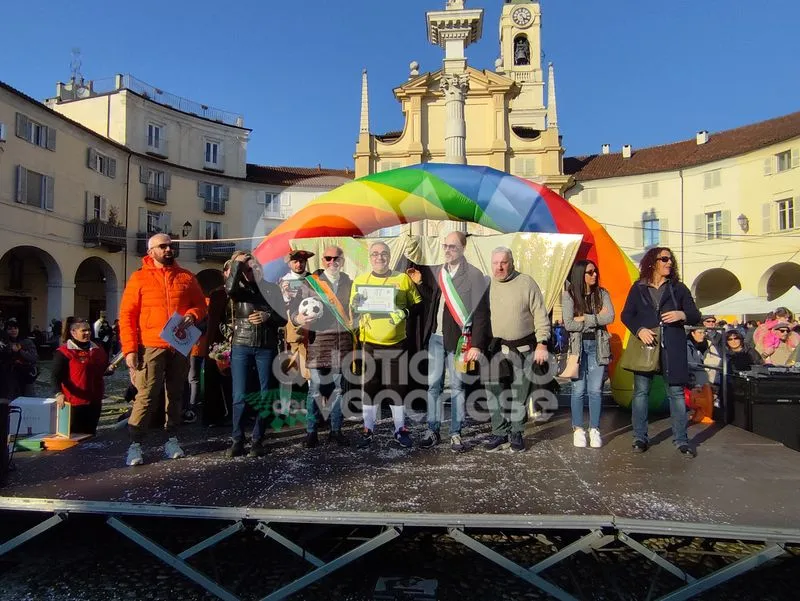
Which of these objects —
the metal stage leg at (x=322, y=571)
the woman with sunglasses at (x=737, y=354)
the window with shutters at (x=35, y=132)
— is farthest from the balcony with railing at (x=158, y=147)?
the metal stage leg at (x=322, y=571)

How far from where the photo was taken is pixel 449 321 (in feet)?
15.0

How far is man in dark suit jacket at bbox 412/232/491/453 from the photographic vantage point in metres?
4.48

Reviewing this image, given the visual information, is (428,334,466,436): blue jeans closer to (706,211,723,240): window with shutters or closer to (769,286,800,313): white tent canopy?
(769,286,800,313): white tent canopy

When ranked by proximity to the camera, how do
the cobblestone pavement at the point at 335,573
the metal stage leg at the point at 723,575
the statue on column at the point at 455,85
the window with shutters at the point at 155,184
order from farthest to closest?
the window with shutters at the point at 155,184 → the statue on column at the point at 455,85 → the cobblestone pavement at the point at 335,573 → the metal stage leg at the point at 723,575

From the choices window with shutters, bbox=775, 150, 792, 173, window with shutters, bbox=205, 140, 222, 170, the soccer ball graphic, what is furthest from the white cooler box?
window with shutters, bbox=205, 140, 222, 170

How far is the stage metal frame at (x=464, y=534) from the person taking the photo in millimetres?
2695

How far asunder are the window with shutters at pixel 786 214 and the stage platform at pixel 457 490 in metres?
25.7

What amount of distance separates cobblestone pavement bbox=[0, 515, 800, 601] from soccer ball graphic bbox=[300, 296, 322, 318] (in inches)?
65.9

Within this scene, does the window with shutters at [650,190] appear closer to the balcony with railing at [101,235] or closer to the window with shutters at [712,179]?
the window with shutters at [712,179]

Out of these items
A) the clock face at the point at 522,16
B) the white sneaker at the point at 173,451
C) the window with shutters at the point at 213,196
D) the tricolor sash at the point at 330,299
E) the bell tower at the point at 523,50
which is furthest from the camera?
the clock face at the point at 522,16

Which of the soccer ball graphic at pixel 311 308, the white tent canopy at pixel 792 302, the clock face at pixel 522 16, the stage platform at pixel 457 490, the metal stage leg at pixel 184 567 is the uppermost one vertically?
the clock face at pixel 522 16

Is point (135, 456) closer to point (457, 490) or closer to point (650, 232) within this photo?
point (457, 490)

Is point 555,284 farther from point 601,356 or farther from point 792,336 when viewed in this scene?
point 792,336

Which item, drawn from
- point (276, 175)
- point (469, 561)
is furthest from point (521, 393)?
point (276, 175)
